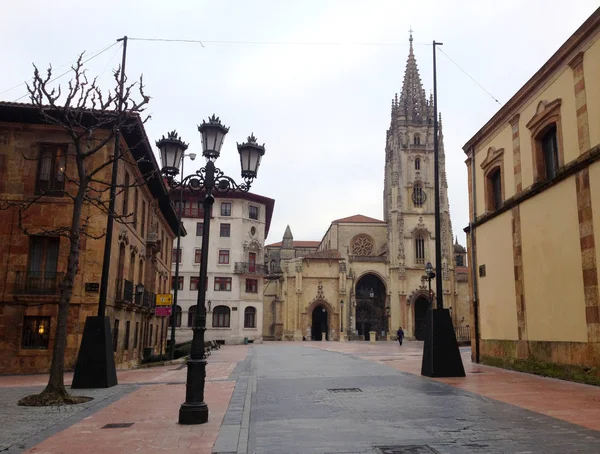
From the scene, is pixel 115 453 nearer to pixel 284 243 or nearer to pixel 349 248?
pixel 349 248

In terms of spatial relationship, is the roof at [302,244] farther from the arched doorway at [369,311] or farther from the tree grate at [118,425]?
the tree grate at [118,425]

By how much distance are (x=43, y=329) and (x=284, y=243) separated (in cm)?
6468

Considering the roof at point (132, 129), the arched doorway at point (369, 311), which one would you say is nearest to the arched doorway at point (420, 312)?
the arched doorway at point (369, 311)

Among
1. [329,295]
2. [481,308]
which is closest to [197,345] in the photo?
[481,308]

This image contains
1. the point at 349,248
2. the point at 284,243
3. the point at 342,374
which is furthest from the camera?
the point at 284,243

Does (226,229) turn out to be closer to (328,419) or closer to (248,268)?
(248,268)

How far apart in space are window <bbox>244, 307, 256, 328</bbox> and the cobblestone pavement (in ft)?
131

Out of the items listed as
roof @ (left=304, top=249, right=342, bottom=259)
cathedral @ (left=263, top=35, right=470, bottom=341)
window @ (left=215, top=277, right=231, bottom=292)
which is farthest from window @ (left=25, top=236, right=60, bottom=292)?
roof @ (left=304, top=249, right=342, bottom=259)

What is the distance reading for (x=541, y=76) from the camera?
15477mm

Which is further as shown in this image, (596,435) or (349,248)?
(349,248)

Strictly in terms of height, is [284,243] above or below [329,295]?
above

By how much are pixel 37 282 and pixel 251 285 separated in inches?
1406

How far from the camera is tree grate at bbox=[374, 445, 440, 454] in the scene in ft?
19.6

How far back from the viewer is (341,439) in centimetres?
669
